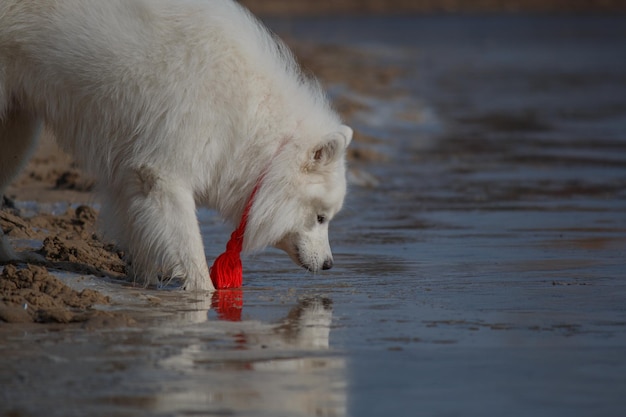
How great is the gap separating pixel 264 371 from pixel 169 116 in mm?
2171

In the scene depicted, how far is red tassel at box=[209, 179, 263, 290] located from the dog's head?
0.08m

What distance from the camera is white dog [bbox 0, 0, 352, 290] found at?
7129 millimetres

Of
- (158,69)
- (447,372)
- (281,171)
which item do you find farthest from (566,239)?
(447,372)

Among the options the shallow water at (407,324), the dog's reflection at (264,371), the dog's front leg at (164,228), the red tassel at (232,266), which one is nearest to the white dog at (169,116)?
the dog's front leg at (164,228)

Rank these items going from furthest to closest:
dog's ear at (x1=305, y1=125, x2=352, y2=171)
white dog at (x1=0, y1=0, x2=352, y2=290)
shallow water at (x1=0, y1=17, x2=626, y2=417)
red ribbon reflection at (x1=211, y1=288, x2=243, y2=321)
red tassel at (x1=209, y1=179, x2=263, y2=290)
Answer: red tassel at (x1=209, y1=179, x2=263, y2=290) < dog's ear at (x1=305, y1=125, x2=352, y2=171) < white dog at (x1=0, y1=0, x2=352, y2=290) < red ribbon reflection at (x1=211, y1=288, x2=243, y2=321) < shallow water at (x1=0, y1=17, x2=626, y2=417)

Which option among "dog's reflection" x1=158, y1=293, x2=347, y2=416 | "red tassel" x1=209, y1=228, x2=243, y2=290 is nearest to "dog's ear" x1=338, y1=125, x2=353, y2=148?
"red tassel" x1=209, y1=228, x2=243, y2=290

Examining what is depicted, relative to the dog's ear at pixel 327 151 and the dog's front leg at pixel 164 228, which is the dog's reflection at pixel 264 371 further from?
the dog's ear at pixel 327 151

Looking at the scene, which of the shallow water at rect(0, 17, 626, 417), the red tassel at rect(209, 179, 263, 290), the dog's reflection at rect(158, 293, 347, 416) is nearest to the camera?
the dog's reflection at rect(158, 293, 347, 416)

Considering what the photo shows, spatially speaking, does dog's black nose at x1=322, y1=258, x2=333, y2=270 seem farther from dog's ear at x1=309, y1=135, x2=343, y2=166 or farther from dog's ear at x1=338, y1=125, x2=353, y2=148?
dog's ear at x1=338, y1=125, x2=353, y2=148

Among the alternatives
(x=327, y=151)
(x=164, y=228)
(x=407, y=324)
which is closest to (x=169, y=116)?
(x=164, y=228)

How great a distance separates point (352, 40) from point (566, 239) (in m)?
32.2

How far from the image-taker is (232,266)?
7.60 metres

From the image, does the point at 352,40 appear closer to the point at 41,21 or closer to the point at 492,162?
the point at 492,162

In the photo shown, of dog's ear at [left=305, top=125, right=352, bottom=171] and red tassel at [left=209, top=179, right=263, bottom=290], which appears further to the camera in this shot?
red tassel at [left=209, top=179, right=263, bottom=290]
